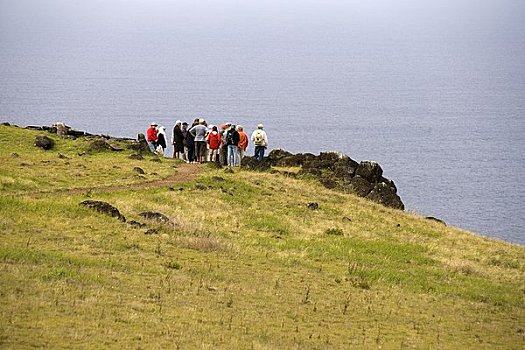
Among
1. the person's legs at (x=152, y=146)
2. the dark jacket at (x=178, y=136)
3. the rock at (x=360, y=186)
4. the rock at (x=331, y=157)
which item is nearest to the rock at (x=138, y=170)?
the dark jacket at (x=178, y=136)

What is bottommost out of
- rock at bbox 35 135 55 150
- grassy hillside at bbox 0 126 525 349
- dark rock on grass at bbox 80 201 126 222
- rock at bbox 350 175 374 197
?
grassy hillside at bbox 0 126 525 349

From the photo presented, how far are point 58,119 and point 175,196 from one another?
388ft

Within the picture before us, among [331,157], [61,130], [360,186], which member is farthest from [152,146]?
[360,186]

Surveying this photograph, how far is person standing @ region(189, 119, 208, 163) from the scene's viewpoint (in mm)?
44312

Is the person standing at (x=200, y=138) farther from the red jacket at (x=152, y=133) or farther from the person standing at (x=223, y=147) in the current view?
the red jacket at (x=152, y=133)

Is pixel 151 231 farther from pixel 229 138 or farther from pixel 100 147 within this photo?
pixel 100 147

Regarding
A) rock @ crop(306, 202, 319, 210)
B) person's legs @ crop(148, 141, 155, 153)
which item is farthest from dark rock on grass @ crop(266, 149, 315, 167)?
rock @ crop(306, 202, 319, 210)

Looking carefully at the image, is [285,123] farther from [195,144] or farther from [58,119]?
[195,144]

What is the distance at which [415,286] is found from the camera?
24.8 metres

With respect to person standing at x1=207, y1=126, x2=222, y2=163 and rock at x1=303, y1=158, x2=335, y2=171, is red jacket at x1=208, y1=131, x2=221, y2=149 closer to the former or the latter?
person standing at x1=207, y1=126, x2=222, y2=163

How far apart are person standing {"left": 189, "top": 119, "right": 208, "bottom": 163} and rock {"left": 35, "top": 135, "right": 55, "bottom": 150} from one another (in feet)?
22.9

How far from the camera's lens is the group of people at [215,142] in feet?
145

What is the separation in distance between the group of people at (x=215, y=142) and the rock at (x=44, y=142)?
20.4 ft

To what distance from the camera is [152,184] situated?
121ft
